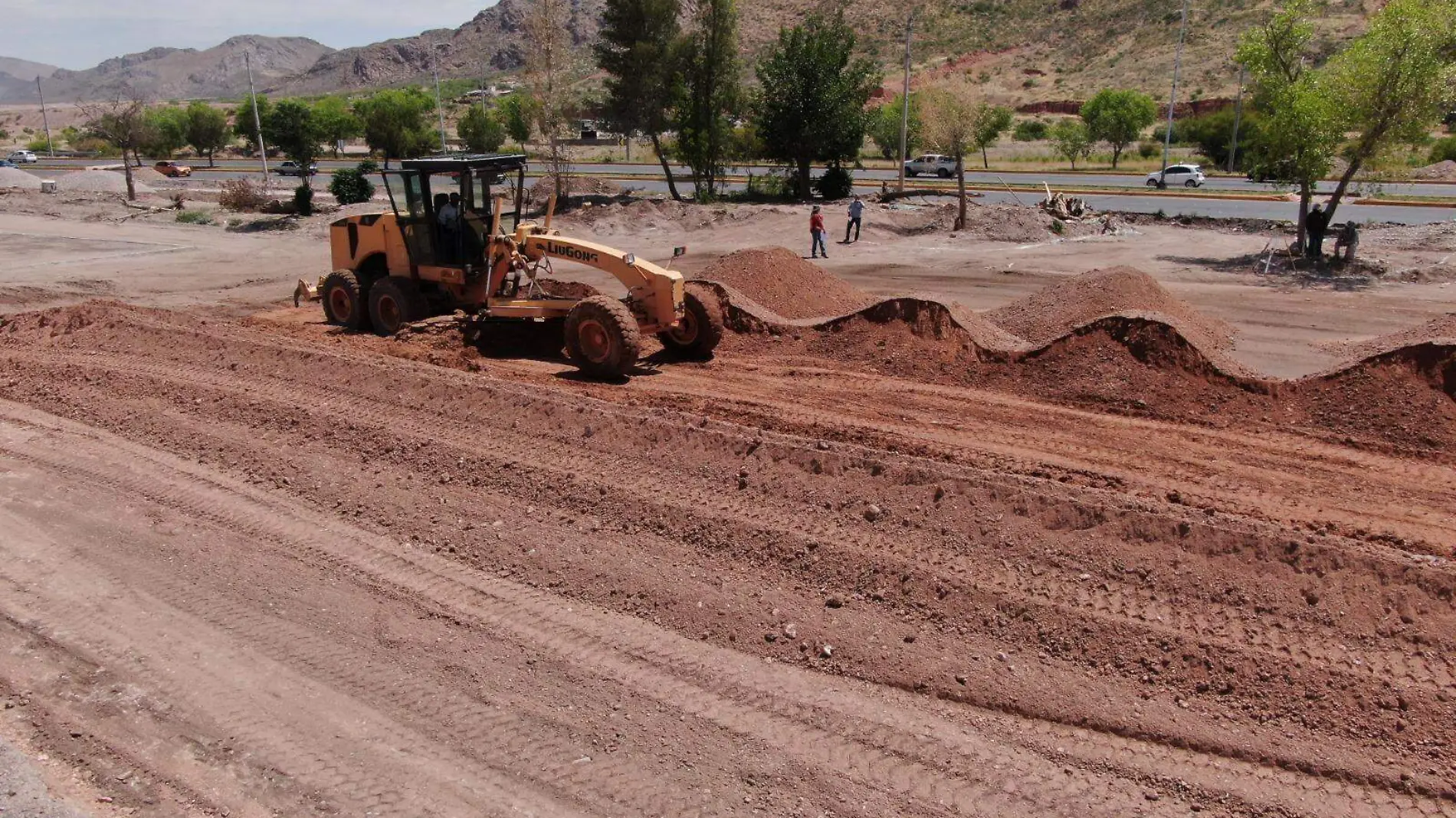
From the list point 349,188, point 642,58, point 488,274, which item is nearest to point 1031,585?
point 488,274

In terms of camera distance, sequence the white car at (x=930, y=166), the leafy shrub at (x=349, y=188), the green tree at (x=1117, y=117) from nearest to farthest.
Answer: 1. the leafy shrub at (x=349, y=188)
2. the white car at (x=930, y=166)
3. the green tree at (x=1117, y=117)

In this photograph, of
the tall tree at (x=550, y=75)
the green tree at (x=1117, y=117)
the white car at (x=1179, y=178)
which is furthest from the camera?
the green tree at (x=1117, y=117)

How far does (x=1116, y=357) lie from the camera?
12.0 meters

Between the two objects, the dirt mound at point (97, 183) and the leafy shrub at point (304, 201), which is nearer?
the leafy shrub at point (304, 201)

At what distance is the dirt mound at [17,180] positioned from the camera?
4691cm

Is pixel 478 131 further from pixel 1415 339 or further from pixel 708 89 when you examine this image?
pixel 1415 339

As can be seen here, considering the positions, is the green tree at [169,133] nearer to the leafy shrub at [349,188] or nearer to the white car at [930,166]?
the leafy shrub at [349,188]

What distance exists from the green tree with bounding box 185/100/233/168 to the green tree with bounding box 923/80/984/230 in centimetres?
5759

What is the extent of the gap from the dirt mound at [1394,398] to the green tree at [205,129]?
7272 centimetres

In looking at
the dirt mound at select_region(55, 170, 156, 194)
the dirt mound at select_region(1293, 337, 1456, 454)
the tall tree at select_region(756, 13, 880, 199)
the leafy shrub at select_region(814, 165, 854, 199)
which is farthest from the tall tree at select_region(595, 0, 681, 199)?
the dirt mound at select_region(1293, 337, 1456, 454)

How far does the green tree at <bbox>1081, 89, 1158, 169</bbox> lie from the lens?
53.3 meters

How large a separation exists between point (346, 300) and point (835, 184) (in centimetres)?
2485

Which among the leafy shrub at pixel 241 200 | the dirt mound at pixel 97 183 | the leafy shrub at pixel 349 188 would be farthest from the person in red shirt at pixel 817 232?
the dirt mound at pixel 97 183

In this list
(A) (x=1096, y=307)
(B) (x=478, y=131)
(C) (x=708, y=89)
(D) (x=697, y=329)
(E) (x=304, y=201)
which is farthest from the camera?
(B) (x=478, y=131)
